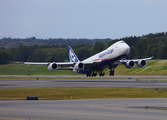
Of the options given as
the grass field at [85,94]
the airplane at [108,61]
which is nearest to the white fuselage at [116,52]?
the airplane at [108,61]

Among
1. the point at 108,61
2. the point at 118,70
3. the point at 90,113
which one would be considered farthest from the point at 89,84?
the point at 118,70

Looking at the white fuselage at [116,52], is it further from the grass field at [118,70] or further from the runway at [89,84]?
the grass field at [118,70]

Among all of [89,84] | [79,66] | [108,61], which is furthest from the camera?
[108,61]

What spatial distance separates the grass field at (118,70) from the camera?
378ft

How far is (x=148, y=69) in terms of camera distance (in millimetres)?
120125

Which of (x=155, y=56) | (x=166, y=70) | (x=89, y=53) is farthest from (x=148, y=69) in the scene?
(x=89, y=53)

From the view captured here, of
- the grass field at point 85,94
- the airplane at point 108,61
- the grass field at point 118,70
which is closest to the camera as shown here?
the grass field at point 85,94

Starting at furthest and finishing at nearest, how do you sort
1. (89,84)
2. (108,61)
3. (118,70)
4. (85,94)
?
(118,70) < (108,61) < (89,84) < (85,94)

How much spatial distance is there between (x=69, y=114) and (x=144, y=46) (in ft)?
558

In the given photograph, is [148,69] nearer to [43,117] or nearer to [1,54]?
[1,54]

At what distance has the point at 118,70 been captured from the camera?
12006 centimetres

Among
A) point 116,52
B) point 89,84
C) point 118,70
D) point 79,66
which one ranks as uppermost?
point 116,52

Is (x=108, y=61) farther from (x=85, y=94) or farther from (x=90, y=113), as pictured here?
(x=90, y=113)

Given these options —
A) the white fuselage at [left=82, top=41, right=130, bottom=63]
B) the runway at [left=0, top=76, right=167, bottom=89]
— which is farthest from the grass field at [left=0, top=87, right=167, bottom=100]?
the white fuselage at [left=82, top=41, right=130, bottom=63]
